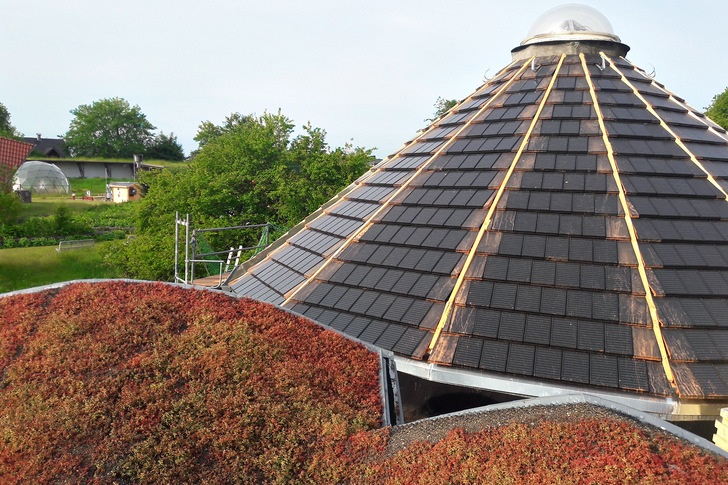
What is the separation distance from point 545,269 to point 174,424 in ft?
23.3

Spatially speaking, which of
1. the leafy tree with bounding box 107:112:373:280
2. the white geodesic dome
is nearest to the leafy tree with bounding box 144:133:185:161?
the white geodesic dome

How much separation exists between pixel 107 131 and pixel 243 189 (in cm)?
8261

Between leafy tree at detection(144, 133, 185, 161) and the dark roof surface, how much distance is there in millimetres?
99293

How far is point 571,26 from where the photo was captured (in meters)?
14.1

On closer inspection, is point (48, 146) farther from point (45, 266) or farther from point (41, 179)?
point (45, 266)

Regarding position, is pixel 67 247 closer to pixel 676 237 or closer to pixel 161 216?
pixel 161 216

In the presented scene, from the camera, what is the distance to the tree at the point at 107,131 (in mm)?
99688

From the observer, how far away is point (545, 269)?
9484 mm

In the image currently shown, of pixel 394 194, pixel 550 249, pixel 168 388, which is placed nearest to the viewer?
pixel 168 388

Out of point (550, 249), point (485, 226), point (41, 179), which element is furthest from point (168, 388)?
point (41, 179)

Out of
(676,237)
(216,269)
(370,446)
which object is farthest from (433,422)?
(216,269)

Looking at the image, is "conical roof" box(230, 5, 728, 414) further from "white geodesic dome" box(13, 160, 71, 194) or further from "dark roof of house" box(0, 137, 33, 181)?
"white geodesic dome" box(13, 160, 71, 194)

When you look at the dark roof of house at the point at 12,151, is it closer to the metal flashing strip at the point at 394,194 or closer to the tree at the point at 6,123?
the tree at the point at 6,123

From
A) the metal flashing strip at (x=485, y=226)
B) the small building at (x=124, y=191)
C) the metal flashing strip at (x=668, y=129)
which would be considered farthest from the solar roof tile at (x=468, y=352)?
the small building at (x=124, y=191)
